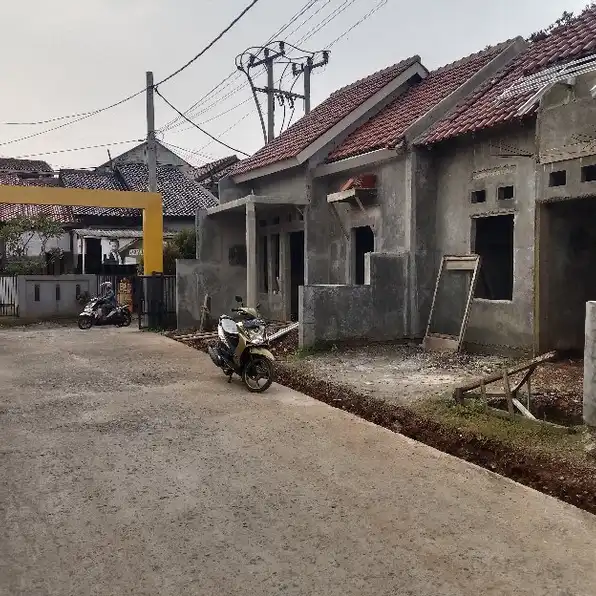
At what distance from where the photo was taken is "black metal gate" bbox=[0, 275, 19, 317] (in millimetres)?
17594

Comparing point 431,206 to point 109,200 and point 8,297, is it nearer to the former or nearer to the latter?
point 109,200

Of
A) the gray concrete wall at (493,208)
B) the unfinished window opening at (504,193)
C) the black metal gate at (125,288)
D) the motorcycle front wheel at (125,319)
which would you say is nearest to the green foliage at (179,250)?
the black metal gate at (125,288)

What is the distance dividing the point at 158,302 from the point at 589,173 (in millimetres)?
10106

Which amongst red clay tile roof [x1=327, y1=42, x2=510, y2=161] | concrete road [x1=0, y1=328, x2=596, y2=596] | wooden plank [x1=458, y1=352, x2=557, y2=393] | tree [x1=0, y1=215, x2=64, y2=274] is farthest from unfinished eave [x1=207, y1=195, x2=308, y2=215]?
tree [x1=0, y1=215, x2=64, y2=274]

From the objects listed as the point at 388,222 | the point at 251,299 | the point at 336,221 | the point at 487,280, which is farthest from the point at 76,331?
the point at 487,280

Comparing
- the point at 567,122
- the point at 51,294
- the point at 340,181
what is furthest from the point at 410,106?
the point at 51,294

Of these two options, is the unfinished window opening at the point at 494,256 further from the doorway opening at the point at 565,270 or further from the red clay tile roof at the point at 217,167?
the red clay tile roof at the point at 217,167

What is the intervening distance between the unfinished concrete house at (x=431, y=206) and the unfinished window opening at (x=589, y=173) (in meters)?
0.02

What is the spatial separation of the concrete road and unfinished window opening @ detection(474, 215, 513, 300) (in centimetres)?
458

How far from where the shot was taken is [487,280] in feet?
31.9

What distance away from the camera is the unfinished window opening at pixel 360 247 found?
12064 mm

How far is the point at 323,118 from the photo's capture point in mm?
13977

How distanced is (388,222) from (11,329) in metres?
10.2

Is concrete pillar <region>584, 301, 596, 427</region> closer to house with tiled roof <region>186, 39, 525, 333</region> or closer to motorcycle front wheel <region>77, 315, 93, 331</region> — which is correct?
house with tiled roof <region>186, 39, 525, 333</region>
